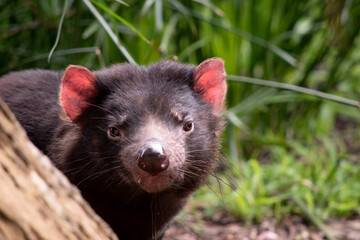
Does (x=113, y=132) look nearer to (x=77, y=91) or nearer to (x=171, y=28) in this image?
(x=77, y=91)

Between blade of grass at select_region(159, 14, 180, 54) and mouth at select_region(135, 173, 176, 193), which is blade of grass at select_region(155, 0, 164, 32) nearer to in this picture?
blade of grass at select_region(159, 14, 180, 54)

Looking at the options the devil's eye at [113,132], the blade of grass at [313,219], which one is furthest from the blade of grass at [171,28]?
the devil's eye at [113,132]

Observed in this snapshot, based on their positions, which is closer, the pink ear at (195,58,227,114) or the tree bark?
the tree bark

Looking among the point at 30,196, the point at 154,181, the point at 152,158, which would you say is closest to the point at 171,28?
the point at 154,181

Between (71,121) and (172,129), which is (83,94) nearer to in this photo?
(71,121)

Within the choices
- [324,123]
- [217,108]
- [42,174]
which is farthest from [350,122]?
[42,174]

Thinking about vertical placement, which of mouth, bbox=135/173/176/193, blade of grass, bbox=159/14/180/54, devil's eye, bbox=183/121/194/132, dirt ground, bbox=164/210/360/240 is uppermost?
devil's eye, bbox=183/121/194/132

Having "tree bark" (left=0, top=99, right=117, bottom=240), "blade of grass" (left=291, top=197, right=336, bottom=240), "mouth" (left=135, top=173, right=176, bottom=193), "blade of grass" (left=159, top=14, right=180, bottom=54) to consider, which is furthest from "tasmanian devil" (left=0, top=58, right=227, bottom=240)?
"blade of grass" (left=159, top=14, right=180, bottom=54)
